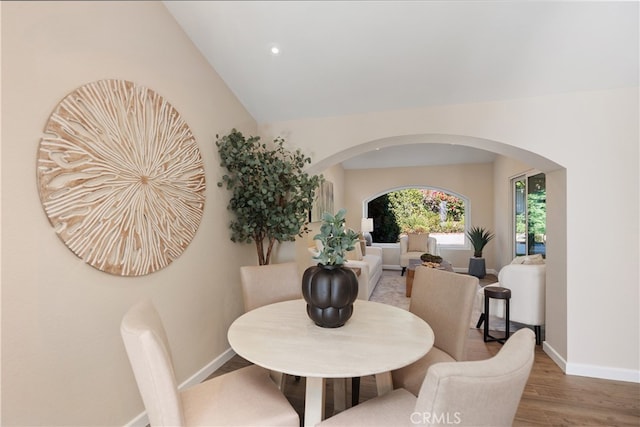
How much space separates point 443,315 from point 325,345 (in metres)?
0.87

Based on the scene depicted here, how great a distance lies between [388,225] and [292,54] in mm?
5639

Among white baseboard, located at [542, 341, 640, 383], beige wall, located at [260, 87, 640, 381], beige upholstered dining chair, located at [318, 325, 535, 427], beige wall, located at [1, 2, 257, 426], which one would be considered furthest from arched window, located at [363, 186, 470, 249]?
beige upholstered dining chair, located at [318, 325, 535, 427]

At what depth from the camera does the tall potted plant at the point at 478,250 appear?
5.73 meters

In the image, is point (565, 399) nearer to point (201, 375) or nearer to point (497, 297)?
point (497, 297)

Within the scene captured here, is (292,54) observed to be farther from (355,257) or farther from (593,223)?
(355,257)

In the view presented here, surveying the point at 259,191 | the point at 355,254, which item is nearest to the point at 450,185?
the point at 355,254

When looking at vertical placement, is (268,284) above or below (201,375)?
above

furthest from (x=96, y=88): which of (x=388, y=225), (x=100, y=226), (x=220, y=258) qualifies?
(x=388, y=225)

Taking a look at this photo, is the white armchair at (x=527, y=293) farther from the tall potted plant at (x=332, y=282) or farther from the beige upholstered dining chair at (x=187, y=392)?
the beige upholstered dining chair at (x=187, y=392)

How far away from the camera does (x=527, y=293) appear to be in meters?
2.93

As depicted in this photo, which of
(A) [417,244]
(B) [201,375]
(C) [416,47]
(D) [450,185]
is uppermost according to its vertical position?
(C) [416,47]

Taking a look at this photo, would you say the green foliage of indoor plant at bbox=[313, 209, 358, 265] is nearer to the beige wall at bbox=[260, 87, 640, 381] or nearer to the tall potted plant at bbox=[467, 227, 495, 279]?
the beige wall at bbox=[260, 87, 640, 381]

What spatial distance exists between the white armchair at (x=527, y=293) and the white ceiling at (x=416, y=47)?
1675 mm

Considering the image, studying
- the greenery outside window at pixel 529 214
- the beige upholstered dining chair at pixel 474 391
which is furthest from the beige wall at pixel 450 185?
the beige upholstered dining chair at pixel 474 391
